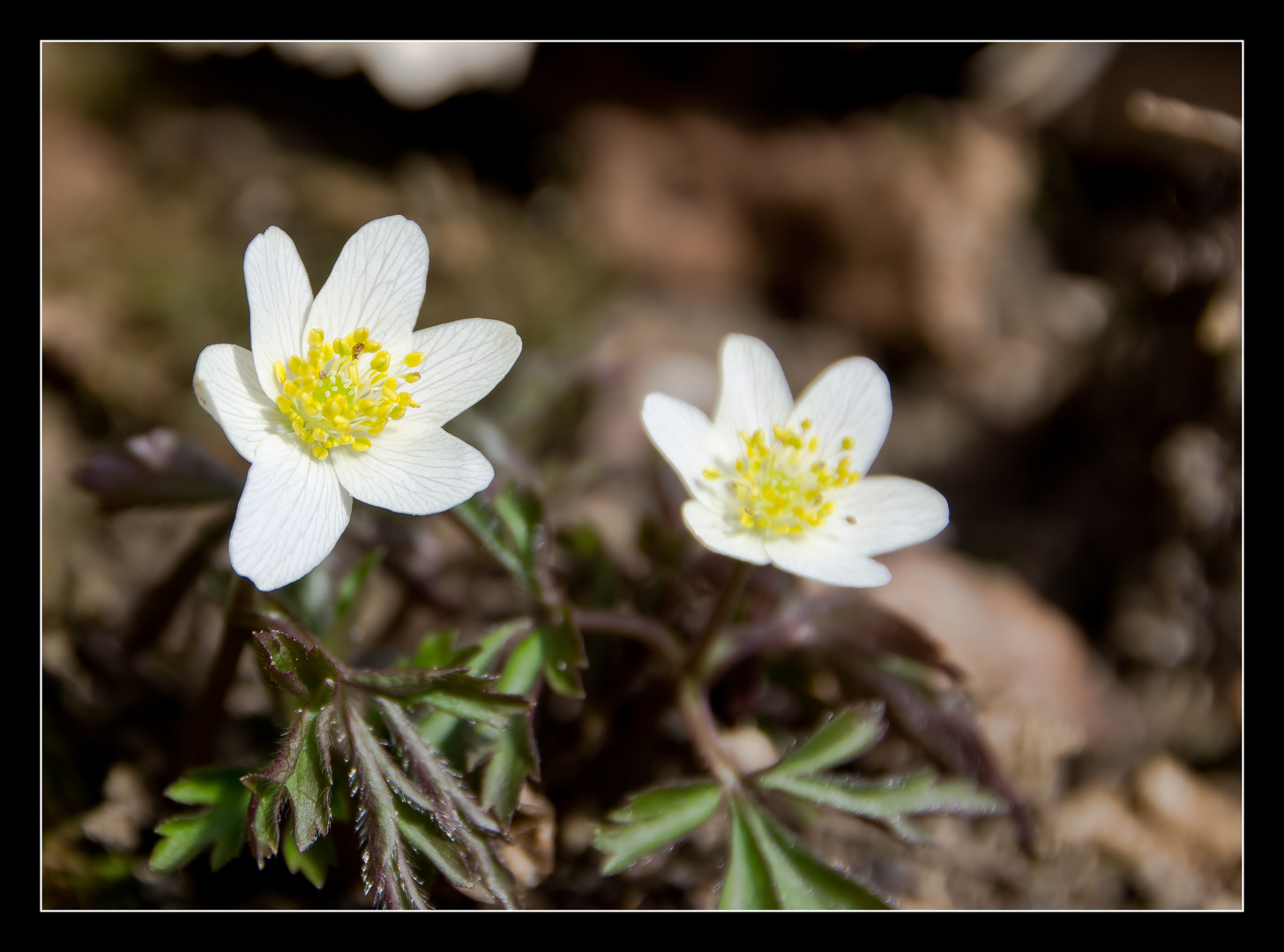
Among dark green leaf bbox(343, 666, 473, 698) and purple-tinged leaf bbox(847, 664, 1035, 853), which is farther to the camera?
purple-tinged leaf bbox(847, 664, 1035, 853)

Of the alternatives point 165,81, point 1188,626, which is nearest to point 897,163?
point 1188,626

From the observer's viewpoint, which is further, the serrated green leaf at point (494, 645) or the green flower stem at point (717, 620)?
the green flower stem at point (717, 620)

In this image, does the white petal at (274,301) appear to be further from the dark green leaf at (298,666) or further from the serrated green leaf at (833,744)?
the serrated green leaf at (833,744)

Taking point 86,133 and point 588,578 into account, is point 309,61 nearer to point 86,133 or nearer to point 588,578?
point 86,133

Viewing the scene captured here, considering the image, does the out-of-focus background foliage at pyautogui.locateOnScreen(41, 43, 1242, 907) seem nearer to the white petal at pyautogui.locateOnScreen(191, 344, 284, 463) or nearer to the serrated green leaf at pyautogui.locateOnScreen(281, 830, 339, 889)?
the serrated green leaf at pyautogui.locateOnScreen(281, 830, 339, 889)

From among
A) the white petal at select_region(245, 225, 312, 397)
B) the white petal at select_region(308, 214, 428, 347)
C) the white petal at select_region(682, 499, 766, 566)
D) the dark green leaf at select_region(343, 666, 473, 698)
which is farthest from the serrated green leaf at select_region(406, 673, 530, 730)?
the white petal at select_region(308, 214, 428, 347)

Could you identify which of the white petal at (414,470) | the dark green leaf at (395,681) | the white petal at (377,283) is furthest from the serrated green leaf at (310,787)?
the white petal at (377,283)
